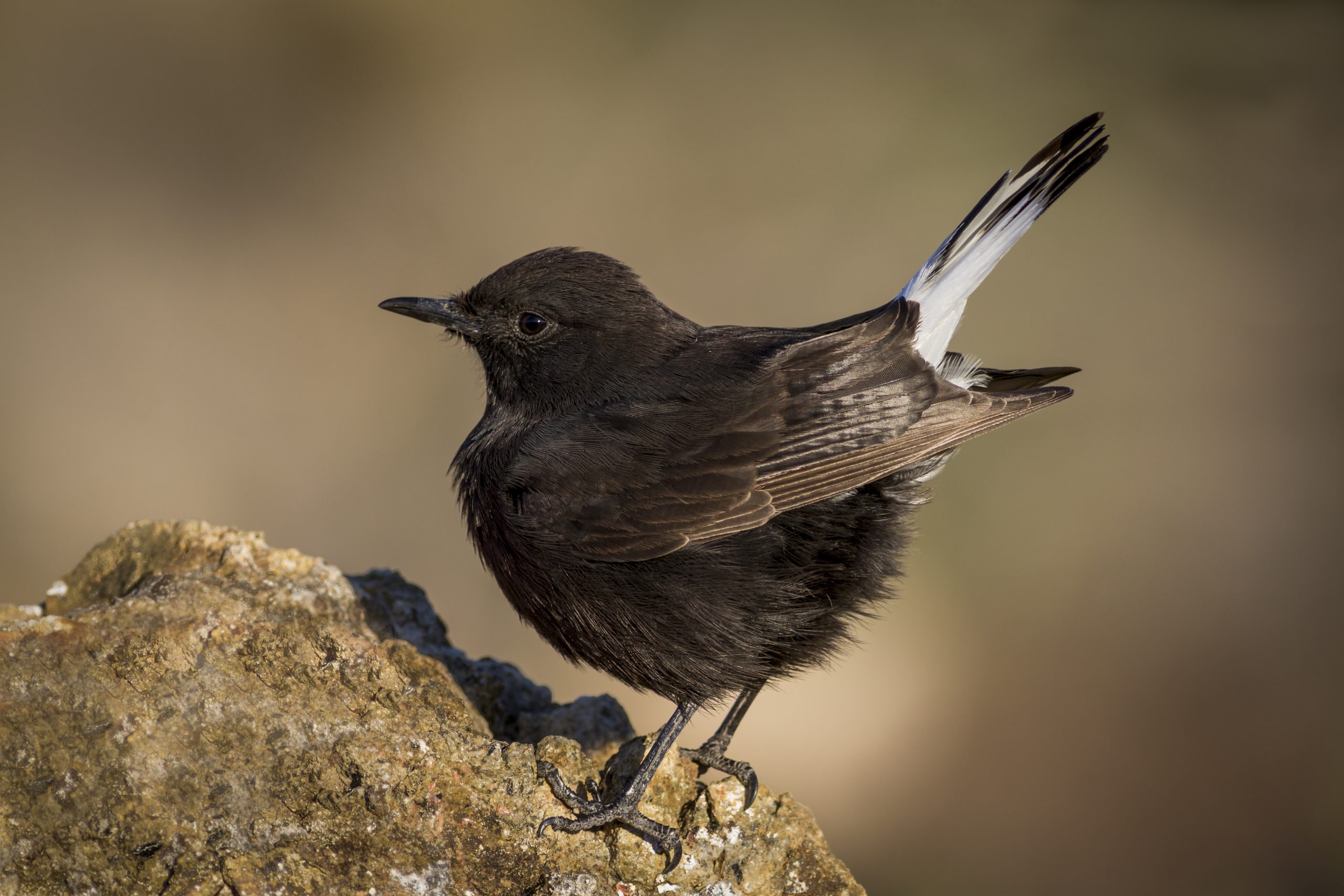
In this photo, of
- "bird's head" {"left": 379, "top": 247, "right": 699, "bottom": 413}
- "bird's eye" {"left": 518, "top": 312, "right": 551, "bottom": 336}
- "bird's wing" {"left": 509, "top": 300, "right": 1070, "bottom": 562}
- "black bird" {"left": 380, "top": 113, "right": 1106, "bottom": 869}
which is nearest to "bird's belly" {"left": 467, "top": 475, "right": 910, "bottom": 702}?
"black bird" {"left": 380, "top": 113, "right": 1106, "bottom": 869}

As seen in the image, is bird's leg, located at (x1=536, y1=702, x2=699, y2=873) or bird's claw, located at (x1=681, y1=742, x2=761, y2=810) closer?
bird's leg, located at (x1=536, y1=702, x2=699, y2=873)

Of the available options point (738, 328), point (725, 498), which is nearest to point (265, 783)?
point (725, 498)

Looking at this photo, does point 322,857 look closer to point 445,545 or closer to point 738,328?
point 738,328

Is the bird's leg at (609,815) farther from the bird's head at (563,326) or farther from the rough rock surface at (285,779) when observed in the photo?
the bird's head at (563,326)

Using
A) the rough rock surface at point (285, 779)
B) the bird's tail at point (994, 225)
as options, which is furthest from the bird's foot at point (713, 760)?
the bird's tail at point (994, 225)

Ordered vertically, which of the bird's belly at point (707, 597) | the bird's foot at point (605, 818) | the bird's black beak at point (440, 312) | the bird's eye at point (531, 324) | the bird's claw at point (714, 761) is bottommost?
the bird's foot at point (605, 818)

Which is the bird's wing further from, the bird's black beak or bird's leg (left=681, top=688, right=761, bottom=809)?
bird's leg (left=681, top=688, right=761, bottom=809)

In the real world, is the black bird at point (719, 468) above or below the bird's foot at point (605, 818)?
above
